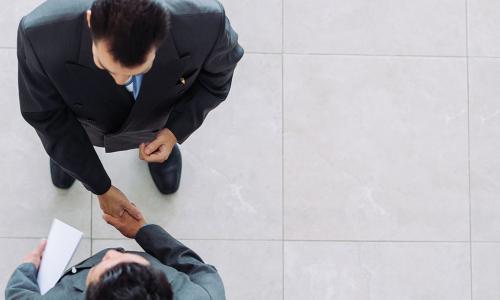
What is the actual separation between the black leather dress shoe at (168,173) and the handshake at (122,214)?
0.33 m

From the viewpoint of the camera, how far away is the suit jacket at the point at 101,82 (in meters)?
1.59

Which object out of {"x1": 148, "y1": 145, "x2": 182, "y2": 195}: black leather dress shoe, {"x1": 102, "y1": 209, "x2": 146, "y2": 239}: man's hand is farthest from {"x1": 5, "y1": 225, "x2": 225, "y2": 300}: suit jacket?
{"x1": 148, "y1": 145, "x2": 182, "y2": 195}: black leather dress shoe

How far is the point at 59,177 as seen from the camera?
7.97 feet

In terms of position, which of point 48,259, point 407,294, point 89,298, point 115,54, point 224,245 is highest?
point 115,54

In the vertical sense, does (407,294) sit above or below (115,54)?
below

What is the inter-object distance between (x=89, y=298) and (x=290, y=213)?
3.71 ft

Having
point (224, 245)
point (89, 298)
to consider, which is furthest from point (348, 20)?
point (89, 298)

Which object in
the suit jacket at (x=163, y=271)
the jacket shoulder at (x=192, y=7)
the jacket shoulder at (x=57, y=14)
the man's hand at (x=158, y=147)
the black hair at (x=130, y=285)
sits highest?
the jacket shoulder at (x=57, y=14)

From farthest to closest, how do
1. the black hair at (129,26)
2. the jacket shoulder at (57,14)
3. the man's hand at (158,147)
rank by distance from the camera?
the man's hand at (158,147), the jacket shoulder at (57,14), the black hair at (129,26)

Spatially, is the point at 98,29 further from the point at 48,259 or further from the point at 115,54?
the point at 48,259

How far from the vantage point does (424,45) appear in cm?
261

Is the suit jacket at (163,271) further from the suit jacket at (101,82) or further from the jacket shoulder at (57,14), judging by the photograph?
the jacket shoulder at (57,14)

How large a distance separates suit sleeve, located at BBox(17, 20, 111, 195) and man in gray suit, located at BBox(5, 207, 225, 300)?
7.8 inches

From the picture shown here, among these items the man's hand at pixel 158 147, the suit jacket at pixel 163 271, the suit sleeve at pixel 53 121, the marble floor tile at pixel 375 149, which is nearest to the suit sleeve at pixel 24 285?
the suit jacket at pixel 163 271
